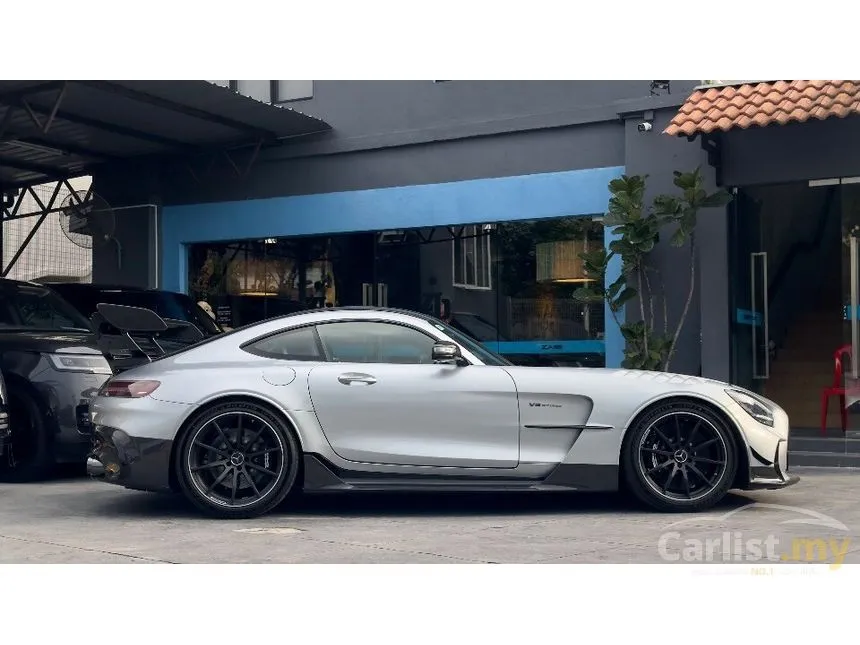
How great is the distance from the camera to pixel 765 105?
35.7ft

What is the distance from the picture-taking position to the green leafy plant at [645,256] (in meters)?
11.3

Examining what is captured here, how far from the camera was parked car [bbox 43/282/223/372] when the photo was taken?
31.0 feet

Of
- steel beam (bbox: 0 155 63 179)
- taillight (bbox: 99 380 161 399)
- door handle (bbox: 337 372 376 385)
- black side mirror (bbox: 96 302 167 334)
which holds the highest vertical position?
steel beam (bbox: 0 155 63 179)

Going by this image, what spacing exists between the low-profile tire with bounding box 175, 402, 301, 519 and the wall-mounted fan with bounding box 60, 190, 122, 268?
9942 mm

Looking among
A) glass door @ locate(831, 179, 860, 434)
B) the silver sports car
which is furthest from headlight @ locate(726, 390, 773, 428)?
glass door @ locate(831, 179, 860, 434)

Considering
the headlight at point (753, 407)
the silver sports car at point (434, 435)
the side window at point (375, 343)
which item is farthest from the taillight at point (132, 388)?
the headlight at point (753, 407)

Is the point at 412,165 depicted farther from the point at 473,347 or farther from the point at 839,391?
the point at 473,347

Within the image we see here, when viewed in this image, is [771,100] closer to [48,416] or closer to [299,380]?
[299,380]

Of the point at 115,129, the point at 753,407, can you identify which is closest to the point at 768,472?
the point at 753,407

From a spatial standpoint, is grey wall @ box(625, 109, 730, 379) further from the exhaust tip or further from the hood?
the exhaust tip

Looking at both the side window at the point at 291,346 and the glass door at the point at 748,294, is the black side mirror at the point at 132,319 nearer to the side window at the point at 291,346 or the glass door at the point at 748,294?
the side window at the point at 291,346

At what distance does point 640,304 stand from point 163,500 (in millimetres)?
6412

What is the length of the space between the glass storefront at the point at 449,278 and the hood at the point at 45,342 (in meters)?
5.42
